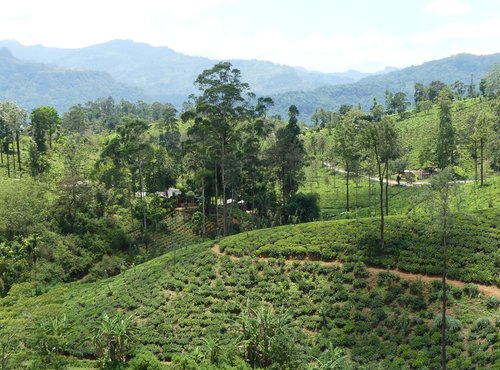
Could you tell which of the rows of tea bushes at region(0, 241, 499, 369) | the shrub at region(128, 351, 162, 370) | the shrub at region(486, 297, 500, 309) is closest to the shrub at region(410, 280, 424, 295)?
the rows of tea bushes at region(0, 241, 499, 369)

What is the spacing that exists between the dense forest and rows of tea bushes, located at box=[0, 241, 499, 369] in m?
0.12

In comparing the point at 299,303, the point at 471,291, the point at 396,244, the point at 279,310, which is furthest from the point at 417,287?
the point at 279,310

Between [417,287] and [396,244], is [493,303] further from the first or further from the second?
[396,244]

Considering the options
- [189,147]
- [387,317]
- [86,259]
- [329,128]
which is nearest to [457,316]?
[387,317]

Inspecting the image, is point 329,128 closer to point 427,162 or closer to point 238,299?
point 427,162

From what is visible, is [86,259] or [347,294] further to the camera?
[86,259]

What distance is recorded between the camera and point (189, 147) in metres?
53.8

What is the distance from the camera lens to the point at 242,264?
39906 millimetres

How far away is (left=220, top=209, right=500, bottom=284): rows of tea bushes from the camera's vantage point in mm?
33906

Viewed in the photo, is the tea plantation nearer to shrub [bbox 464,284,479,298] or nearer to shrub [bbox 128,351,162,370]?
shrub [bbox 464,284,479,298]

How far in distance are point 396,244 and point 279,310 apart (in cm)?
1161

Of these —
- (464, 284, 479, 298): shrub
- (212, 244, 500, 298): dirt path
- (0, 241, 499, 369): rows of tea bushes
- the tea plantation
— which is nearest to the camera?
the tea plantation

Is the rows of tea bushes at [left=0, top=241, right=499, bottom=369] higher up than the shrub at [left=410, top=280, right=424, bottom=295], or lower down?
lower down

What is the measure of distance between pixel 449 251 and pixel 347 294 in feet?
29.7
